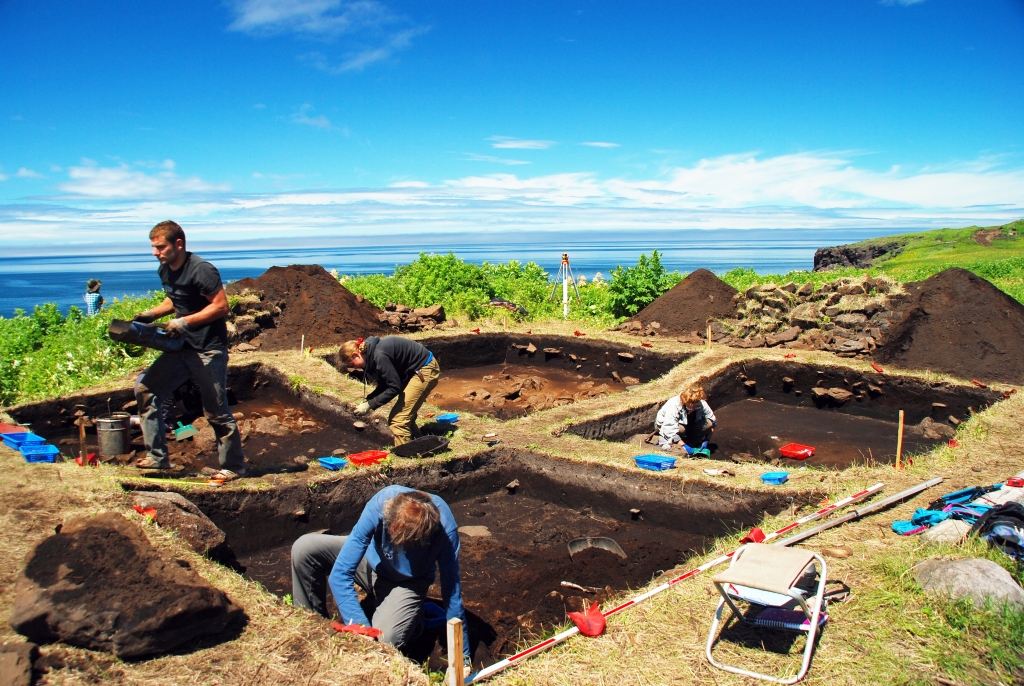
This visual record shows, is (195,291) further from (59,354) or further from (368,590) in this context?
(59,354)

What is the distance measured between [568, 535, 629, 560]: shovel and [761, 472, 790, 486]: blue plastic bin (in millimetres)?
1431

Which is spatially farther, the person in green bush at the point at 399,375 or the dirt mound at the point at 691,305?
the dirt mound at the point at 691,305

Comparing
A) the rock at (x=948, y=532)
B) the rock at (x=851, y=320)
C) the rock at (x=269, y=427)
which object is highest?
the rock at (x=851, y=320)

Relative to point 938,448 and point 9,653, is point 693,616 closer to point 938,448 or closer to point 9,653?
point 9,653

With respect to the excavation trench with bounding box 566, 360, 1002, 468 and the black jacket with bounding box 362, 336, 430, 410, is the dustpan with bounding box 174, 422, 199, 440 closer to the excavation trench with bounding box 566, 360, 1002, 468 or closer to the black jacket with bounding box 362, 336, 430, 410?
the black jacket with bounding box 362, 336, 430, 410

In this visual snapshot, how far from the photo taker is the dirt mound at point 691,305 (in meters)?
13.7

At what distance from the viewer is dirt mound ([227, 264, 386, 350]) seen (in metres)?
12.4

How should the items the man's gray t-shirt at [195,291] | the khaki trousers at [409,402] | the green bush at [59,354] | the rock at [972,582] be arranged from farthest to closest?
the green bush at [59,354] < the khaki trousers at [409,402] < the man's gray t-shirt at [195,291] < the rock at [972,582]

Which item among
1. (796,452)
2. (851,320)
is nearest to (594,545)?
(796,452)

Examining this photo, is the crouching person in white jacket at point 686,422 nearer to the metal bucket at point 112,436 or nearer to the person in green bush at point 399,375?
the person in green bush at point 399,375

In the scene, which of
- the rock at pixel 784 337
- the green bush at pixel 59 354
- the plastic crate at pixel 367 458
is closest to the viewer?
the plastic crate at pixel 367 458

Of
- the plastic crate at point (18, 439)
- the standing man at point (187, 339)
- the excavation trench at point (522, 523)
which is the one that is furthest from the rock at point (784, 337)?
the plastic crate at point (18, 439)

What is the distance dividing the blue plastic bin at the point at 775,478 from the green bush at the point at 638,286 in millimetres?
9600

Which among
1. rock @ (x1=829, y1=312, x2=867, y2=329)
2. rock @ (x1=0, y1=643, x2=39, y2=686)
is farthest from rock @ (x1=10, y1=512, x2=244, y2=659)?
rock @ (x1=829, y1=312, x2=867, y2=329)
